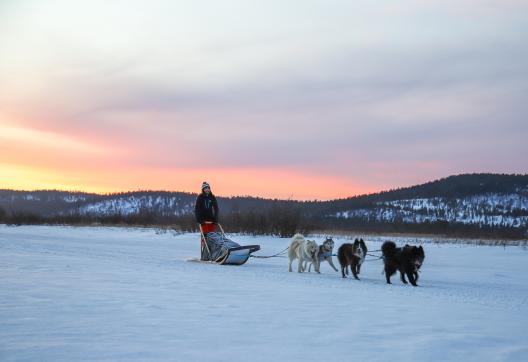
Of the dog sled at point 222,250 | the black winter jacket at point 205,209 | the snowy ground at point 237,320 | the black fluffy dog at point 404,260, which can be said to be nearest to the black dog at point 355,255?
the black fluffy dog at point 404,260

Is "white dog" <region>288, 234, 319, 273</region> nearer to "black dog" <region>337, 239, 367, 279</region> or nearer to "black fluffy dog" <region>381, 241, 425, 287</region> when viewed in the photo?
"black dog" <region>337, 239, 367, 279</region>

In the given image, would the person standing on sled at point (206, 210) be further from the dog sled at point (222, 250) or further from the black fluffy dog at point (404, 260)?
the black fluffy dog at point (404, 260)

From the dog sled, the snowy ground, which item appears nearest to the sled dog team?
the dog sled

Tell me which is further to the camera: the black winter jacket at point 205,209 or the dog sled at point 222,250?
the black winter jacket at point 205,209

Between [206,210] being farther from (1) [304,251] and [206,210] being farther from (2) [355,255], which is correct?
(2) [355,255]

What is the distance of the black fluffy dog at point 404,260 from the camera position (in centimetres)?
1109

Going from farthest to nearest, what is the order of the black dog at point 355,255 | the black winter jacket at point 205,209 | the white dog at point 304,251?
the black winter jacket at point 205,209 → the white dog at point 304,251 → the black dog at point 355,255

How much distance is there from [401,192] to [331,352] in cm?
13123

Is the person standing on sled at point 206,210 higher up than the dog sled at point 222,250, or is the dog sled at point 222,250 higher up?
the person standing on sled at point 206,210

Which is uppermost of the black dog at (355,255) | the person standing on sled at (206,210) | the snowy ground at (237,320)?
the person standing on sled at (206,210)

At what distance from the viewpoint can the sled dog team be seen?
36.5 ft

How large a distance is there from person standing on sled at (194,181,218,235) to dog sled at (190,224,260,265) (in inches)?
12.2

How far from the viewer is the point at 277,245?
1041 inches

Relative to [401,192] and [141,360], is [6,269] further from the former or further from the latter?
[401,192]
